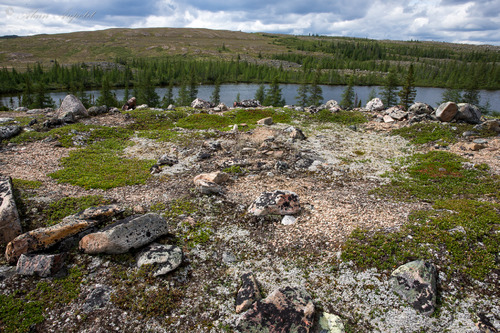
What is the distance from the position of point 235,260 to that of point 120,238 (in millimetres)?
4452

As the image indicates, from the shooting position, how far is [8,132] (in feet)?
76.0

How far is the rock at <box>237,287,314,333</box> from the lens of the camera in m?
Result: 7.76

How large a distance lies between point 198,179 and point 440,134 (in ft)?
77.3

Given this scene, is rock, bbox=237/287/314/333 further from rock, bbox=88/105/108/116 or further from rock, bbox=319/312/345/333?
rock, bbox=88/105/108/116

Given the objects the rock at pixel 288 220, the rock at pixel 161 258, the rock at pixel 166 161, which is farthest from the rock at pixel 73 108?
the rock at pixel 288 220

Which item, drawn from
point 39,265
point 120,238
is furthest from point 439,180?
point 39,265

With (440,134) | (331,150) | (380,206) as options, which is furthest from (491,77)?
(380,206)

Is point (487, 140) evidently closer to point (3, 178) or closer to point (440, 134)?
point (440, 134)

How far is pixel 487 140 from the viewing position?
2300cm

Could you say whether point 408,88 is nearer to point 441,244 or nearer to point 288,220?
point 441,244

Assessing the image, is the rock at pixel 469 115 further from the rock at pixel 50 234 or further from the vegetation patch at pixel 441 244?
the rock at pixel 50 234

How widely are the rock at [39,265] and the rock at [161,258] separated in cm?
271

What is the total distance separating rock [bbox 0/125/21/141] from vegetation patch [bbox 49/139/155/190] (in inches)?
276

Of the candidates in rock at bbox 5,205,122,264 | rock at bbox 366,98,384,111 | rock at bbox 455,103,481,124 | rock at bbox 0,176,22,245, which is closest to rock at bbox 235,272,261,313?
rock at bbox 5,205,122,264
